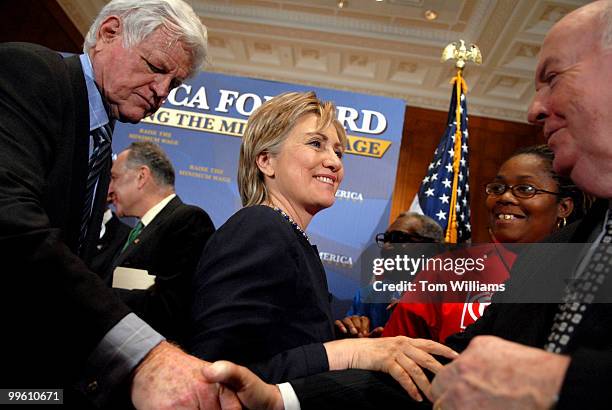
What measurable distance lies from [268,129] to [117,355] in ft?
3.12

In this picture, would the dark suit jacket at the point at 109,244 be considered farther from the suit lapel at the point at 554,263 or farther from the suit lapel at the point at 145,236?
the suit lapel at the point at 554,263

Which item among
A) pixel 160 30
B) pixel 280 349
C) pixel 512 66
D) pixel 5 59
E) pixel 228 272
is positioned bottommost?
pixel 280 349

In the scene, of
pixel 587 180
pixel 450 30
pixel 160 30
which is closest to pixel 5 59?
pixel 160 30

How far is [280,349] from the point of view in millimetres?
1271

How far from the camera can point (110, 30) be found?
1645 millimetres

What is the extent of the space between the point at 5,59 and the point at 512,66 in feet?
25.3

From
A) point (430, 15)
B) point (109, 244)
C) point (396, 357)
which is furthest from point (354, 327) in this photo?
point (430, 15)

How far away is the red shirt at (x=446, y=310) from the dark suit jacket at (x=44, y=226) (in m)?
1.46

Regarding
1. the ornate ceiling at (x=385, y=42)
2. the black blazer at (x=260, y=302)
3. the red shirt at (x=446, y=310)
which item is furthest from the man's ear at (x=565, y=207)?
the ornate ceiling at (x=385, y=42)

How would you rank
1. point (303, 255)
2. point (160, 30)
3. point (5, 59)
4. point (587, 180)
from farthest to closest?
point (160, 30)
point (303, 255)
point (5, 59)
point (587, 180)

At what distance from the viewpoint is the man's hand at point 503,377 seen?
29.1 inches

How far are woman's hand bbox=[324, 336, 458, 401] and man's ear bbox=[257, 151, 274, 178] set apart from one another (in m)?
0.65

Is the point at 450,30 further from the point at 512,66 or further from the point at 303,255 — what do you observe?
the point at 303,255

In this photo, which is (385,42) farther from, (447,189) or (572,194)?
(572,194)
